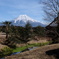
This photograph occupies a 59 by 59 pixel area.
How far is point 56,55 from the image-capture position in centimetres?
2141

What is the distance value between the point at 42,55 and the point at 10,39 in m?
30.0

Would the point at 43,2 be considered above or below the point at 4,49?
above

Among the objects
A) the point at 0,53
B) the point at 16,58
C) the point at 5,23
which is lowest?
the point at 0,53

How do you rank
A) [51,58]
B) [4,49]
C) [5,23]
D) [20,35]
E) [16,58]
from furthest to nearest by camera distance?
1. [20,35]
2. [5,23]
3. [4,49]
4. [16,58]
5. [51,58]

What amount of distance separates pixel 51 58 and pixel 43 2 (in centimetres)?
692

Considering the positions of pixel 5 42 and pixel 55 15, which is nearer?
pixel 55 15

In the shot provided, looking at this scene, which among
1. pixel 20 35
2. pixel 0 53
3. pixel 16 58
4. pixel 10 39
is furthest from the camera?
pixel 20 35

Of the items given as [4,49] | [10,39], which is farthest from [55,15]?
[10,39]

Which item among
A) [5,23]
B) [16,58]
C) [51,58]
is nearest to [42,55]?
[51,58]

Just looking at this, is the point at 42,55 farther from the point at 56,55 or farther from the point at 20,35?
the point at 20,35

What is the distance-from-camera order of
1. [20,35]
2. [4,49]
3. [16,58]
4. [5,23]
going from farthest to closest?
1. [20,35]
2. [5,23]
3. [4,49]
4. [16,58]

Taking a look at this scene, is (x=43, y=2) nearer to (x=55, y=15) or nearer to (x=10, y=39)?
(x=55, y=15)

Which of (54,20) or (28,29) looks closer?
(54,20)

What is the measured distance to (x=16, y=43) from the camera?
51.2 meters
